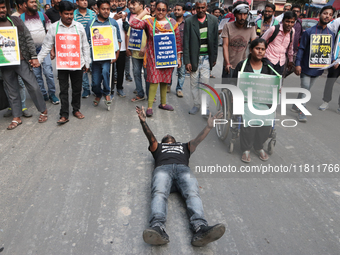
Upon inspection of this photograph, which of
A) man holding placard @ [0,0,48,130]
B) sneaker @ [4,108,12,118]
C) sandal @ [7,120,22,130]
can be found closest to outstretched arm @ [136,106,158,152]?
man holding placard @ [0,0,48,130]

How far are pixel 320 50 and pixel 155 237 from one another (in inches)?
195

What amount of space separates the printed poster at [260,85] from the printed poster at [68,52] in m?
2.76

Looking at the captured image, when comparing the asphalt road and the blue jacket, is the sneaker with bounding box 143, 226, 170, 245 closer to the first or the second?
the asphalt road

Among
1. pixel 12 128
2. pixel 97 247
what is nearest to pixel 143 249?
pixel 97 247

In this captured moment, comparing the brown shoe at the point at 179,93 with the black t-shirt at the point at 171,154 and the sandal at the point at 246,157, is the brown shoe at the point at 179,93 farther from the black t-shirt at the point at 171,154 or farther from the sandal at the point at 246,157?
the black t-shirt at the point at 171,154

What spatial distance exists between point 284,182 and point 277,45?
9.12 ft

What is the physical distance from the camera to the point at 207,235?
2.34m

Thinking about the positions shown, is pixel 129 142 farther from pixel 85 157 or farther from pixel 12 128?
pixel 12 128

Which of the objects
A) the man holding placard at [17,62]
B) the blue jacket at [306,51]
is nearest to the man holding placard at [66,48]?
the man holding placard at [17,62]

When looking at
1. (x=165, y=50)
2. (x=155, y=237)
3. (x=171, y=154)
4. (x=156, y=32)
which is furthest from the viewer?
(x=165, y=50)

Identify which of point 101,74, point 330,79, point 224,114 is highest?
point 101,74

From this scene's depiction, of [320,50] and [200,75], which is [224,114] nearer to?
[200,75]

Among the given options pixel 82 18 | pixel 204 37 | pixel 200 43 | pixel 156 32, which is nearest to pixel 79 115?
pixel 82 18

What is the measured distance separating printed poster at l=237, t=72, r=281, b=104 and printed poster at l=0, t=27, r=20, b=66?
137 inches
